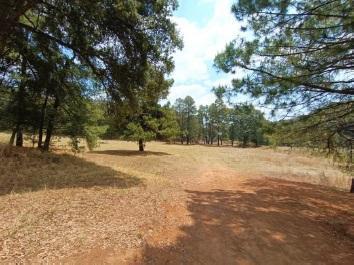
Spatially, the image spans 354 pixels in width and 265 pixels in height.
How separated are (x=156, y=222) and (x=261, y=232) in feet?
6.79

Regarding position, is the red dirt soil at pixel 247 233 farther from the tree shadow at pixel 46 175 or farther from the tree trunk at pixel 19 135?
the tree trunk at pixel 19 135

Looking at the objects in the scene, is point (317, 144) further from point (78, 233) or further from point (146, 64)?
point (78, 233)

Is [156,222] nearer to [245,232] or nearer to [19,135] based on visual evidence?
[245,232]

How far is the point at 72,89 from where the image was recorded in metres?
12.8

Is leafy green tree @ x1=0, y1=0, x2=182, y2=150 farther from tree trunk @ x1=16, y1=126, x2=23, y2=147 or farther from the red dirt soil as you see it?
the red dirt soil

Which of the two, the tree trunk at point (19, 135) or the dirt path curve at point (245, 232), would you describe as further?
the tree trunk at point (19, 135)

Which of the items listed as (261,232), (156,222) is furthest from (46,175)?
(261,232)

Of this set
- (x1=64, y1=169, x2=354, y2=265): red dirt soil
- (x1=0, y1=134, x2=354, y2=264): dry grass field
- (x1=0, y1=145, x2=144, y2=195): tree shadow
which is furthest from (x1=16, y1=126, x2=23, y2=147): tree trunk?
(x1=64, y1=169, x2=354, y2=265): red dirt soil

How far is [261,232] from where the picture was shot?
576 cm

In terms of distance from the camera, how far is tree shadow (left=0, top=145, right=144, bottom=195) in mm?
7613

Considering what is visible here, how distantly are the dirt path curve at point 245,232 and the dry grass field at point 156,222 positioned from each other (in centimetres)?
2

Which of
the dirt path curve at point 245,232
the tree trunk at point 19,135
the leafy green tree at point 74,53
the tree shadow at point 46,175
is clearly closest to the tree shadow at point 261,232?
the dirt path curve at point 245,232

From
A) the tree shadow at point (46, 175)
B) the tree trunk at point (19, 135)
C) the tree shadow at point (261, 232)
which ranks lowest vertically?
the tree shadow at point (261, 232)

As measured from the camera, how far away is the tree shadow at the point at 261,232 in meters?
4.62
